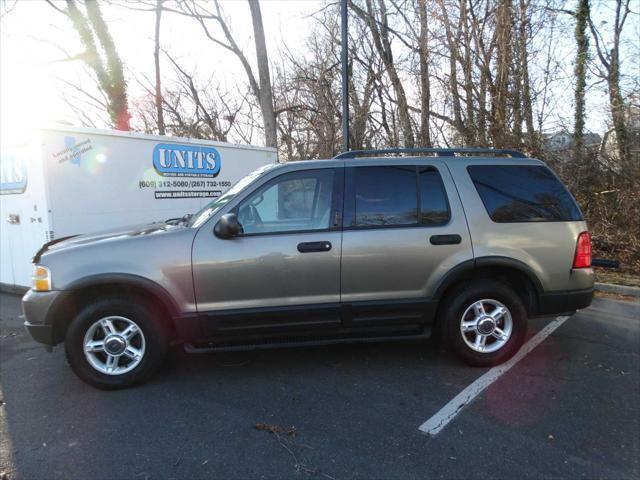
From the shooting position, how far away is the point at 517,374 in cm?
361

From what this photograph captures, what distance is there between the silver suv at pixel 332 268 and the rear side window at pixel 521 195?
0.04 ft

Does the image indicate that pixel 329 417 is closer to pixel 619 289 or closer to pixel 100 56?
pixel 619 289

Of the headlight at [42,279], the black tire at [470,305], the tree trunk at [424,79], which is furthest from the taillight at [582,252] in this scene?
the tree trunk at [424,79]

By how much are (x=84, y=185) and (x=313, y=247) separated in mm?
4376

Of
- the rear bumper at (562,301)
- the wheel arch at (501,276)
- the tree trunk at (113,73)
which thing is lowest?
the rear bumper at (562,301)

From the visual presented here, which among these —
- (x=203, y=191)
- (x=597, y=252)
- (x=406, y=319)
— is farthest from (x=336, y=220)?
(x=597, y=252)

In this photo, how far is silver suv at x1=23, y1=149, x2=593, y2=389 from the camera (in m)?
3.33

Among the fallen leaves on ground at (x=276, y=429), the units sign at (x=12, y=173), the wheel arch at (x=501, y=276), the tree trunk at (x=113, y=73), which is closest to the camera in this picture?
the fallen leaves on ground at (x=276, y=429)

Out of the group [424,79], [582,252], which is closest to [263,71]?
[424,79]

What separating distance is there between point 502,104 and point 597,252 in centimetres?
380

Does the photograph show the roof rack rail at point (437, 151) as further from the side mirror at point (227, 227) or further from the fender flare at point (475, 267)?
the side mirror at point (227, 227)

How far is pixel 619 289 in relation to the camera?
20.5 feet

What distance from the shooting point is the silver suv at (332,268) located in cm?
333

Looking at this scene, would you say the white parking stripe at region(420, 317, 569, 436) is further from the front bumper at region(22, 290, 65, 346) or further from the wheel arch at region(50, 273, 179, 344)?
the front bumper at region(22, 290, 65, 346)
